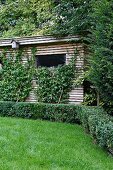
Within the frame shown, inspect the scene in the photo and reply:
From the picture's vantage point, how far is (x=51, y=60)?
11.6 m

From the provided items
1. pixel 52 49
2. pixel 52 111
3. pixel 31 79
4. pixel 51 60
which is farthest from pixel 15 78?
pixel 52 111

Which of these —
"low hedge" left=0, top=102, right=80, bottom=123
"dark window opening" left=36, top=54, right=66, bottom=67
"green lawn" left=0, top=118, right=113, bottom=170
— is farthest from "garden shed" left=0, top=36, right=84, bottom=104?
"green lawn" left=0, top=118, right=113, bottom=170

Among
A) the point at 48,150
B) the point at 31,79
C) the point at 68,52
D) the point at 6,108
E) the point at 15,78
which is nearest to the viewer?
the point at 48,150

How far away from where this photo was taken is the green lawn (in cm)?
530

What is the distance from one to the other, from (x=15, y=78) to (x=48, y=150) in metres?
6.44

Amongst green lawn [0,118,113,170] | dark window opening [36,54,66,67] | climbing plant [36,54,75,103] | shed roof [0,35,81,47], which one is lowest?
green lawn [0,118,113,170]

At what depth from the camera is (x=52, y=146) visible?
21.3 feet

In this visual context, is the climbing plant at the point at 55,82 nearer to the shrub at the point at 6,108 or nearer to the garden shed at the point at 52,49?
the garden shed at the point at 52,49

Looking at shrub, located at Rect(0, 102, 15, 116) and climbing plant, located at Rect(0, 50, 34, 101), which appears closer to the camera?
shrub, located at Rect(0, 102, 15, 116)

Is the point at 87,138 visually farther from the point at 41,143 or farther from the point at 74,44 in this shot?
the point at 74,44

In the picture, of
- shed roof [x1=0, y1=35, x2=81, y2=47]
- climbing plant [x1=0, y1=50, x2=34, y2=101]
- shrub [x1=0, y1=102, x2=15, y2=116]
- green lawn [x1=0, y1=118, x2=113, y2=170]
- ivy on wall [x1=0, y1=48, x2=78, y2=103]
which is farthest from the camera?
climbing plant [x1=0, y1=50, x2=34, y2=101]

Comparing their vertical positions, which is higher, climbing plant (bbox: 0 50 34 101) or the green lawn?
climbing plant (bbox: 0 50 34 101)

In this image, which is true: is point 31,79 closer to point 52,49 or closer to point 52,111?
point 52,49

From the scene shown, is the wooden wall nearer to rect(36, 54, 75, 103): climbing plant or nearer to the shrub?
rect(36, 54, 75, 103): climbing plant
